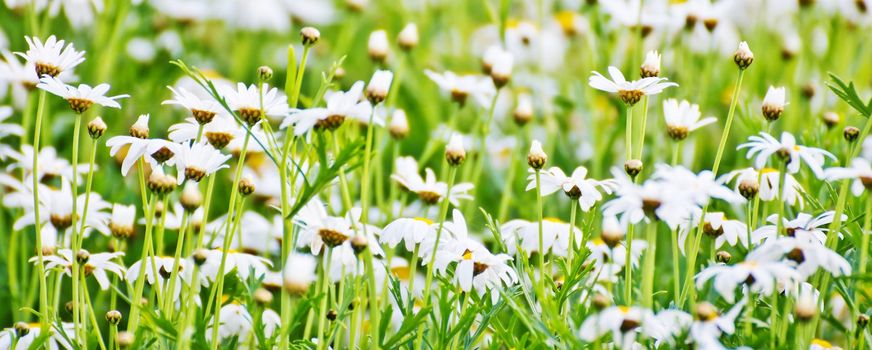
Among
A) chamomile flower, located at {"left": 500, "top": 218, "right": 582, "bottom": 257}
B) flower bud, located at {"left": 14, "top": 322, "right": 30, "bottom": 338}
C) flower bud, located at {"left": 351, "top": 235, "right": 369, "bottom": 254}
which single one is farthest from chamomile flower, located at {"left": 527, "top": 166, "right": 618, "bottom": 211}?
flower bud, located at {"left": 14, "top": 322, "right": 30, "bottom": 338}

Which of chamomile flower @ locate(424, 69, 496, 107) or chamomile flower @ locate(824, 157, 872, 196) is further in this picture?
chamomile flower @ locate(424, 69, 496, 107)

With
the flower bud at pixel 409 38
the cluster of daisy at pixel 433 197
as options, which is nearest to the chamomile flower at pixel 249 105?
the cluster of daisy at pixel 433 197

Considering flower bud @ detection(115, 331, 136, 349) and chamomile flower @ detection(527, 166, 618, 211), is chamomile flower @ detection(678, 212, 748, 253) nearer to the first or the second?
chamomile flower @ detection(527, 166, 618, 211)

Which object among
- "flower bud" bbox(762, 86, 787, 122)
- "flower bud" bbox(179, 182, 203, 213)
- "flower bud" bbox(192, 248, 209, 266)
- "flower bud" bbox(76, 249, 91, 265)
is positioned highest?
"flower bud" bbox(762, 86, 787, 122)

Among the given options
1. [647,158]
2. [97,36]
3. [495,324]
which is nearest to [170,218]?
[495,324]

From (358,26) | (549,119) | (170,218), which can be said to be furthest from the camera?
(358,26)

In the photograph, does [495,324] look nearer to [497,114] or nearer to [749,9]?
[497,114]
